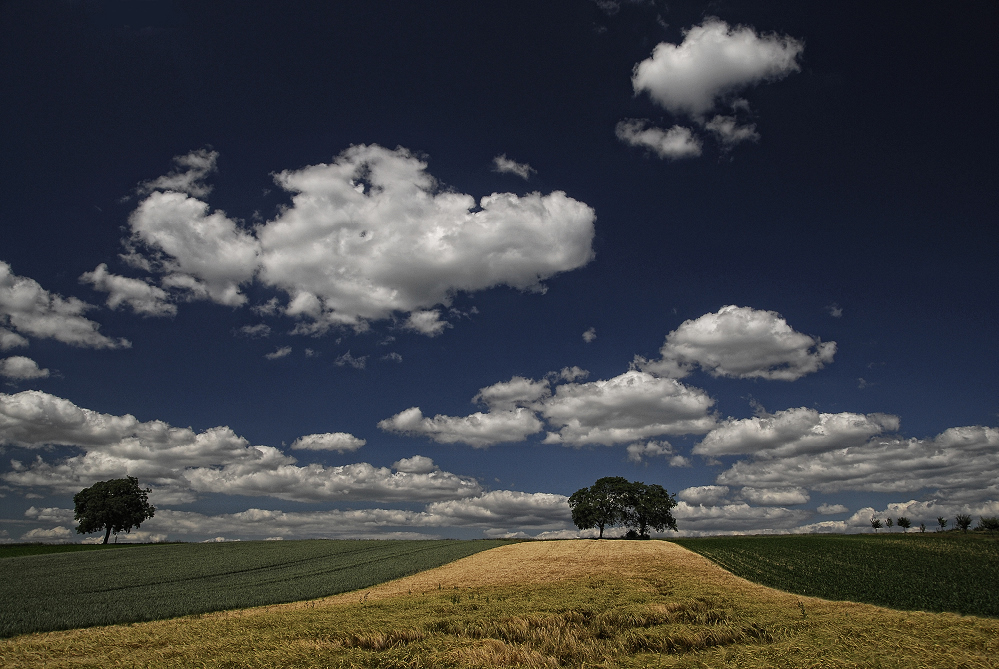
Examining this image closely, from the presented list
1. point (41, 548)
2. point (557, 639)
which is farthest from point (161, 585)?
point (41, 548)

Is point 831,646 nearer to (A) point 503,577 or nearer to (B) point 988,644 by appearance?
(B) point 988,644

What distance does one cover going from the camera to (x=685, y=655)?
762 cm

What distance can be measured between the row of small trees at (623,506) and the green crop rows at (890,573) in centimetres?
3887

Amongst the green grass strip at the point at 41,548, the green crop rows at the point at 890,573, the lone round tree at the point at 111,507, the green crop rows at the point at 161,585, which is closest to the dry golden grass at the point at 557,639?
the green crop rows at the point at 161,585

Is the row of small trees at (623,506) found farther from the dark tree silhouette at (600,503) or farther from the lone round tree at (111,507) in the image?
the lone round tree at (111,507)

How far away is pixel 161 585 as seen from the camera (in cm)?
2722

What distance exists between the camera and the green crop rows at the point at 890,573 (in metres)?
20.0

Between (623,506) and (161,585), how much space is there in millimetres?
71885

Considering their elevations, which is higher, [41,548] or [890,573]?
[890,573]

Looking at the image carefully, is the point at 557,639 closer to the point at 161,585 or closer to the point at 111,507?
the point at 161,585

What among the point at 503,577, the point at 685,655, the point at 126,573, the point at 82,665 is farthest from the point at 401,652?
the point at 126,573

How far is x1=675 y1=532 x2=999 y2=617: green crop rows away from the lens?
20.0 metres

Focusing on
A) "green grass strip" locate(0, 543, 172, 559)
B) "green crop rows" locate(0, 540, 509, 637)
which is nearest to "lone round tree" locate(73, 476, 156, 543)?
"green grass strip" locate(0, 543, 172, 559)

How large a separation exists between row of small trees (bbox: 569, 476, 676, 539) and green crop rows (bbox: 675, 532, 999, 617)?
1530 inches
